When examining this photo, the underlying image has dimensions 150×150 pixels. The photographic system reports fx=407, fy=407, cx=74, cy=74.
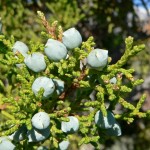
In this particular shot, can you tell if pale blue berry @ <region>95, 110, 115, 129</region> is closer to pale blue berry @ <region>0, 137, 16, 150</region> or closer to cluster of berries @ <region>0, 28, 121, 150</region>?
cluster of berries @ <region>0, 28, 121, 150</region>

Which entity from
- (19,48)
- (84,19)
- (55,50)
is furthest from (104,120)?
(84,19)

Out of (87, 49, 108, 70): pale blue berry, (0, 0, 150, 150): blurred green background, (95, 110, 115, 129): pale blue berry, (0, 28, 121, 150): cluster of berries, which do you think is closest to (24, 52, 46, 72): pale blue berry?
(0, 28, 121, 150): cluster of berries

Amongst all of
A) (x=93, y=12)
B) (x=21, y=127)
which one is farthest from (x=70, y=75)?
(x=93, y=12)

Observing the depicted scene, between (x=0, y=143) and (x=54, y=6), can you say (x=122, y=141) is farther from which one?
(x=0, y=143)

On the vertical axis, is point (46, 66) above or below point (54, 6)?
below

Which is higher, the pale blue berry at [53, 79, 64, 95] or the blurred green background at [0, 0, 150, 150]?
the blurred green background at [0, 0, 150, 150]
